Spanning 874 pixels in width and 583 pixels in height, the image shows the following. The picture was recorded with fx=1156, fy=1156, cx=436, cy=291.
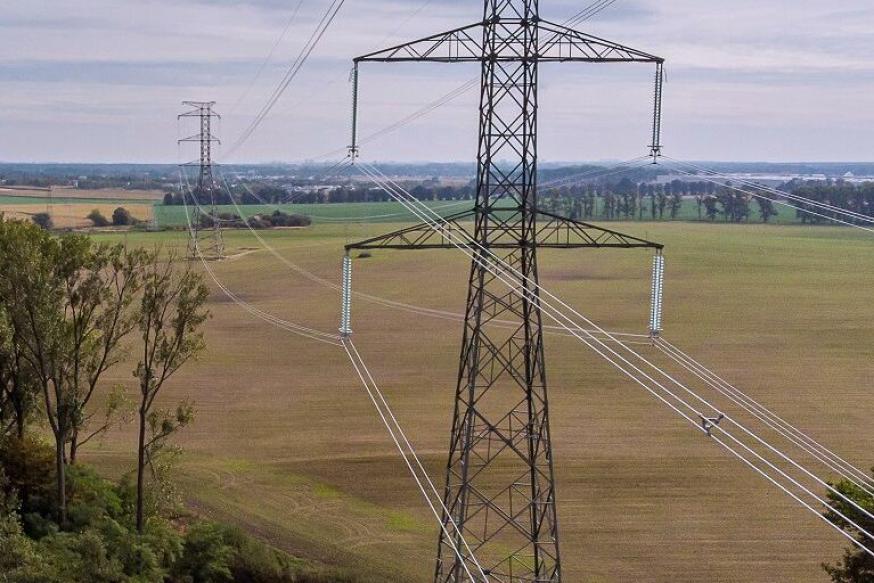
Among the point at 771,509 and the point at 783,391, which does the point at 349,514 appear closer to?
the point at 771,509

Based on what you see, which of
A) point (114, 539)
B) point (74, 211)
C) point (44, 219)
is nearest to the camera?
point (114, 539)

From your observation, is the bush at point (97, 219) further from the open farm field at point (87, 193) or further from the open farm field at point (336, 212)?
the open farm field at point (87, 193)

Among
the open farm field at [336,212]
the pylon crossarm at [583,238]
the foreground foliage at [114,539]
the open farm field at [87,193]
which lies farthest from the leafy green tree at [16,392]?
the open farm field at [87,193]

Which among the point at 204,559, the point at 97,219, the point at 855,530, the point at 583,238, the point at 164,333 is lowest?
the point at 204,559

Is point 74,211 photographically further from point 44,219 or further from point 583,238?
point 583,238

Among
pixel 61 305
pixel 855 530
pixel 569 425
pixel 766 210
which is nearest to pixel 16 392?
pixel 61 305

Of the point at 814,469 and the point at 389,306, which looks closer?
the point at 814,469

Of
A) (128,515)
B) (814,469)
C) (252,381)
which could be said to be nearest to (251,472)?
(128,515)
